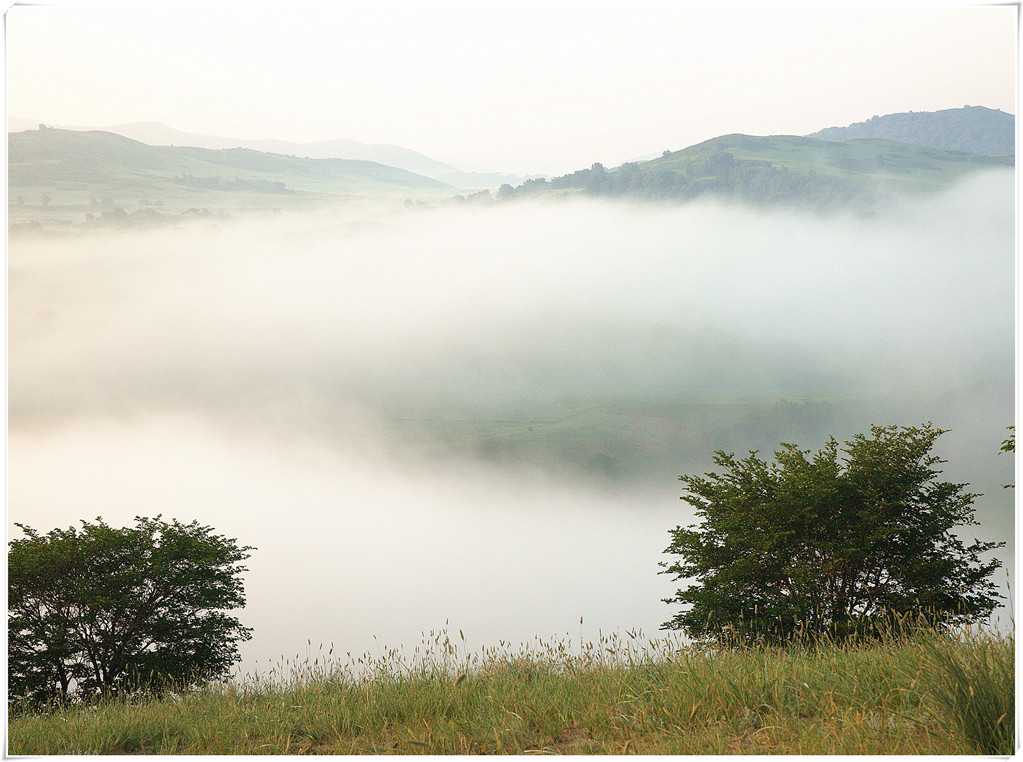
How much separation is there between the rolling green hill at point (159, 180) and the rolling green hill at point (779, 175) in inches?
253

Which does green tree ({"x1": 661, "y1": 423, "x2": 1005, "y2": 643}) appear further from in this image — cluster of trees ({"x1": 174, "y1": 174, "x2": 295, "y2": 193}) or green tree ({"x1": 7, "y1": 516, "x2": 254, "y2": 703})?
cluster of trees ({"x1": 174, "y1": 174, "x2": 295, "y2": 193})

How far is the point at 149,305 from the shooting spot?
80.1 feet

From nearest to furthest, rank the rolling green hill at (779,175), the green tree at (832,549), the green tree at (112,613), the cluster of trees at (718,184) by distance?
the green tree at (832,549) < the green tree at (112,613) < the rolling green hill at (779,175) < the cluster of trees at (718,184)

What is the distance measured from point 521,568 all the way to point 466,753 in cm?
1797

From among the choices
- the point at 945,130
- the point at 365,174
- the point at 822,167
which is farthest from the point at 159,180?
the point at 945,130

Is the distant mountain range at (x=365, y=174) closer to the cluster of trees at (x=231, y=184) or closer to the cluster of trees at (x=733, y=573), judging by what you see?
the cluster of trees at (x=231, y=184)

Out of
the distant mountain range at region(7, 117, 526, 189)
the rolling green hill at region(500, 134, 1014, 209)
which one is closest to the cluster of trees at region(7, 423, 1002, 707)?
the distant mountain range at region(7, 117, 526, 189)

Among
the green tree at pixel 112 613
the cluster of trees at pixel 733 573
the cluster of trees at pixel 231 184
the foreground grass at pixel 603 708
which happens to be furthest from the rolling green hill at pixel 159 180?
the foreground grass at pixel 603 708

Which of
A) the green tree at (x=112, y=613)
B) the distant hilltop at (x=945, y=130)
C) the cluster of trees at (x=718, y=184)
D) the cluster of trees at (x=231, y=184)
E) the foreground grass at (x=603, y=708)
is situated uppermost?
the distant hilltop at (x=945, y=130)

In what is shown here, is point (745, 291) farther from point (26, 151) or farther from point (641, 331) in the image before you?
point (26, 151)

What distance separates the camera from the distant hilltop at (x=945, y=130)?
896 inches

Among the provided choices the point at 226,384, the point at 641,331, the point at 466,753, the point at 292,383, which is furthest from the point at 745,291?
the point at 466,753

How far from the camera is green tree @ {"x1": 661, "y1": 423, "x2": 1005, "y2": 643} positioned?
811 centimetres

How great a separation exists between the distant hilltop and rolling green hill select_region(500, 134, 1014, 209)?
0.56m
